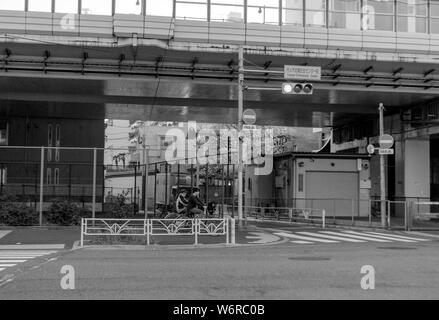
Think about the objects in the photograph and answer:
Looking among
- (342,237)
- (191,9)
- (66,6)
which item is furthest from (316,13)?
(342,237)

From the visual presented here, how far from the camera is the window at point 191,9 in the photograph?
28266mm

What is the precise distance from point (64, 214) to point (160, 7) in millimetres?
11154

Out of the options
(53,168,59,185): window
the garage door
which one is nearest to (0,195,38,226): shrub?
(53,168,59,185): window

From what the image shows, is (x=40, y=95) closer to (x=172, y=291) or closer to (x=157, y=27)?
(x=157, y=27)

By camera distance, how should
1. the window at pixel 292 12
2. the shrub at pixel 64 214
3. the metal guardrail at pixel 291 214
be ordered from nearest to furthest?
the shrub at pixel 64 214
the window at pixel 292 12
the metal guardrail at pixel 291 214

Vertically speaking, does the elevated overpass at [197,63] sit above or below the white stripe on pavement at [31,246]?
above

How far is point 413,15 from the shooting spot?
1214 inches

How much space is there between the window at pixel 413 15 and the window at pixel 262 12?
6.96m

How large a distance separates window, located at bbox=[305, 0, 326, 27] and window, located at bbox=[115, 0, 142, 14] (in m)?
8.57

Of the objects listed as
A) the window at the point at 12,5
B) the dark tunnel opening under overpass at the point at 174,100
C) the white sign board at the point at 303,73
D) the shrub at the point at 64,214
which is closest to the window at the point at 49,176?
the dark tunnel opening under overpass at the point at 174,100

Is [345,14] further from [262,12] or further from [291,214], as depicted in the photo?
[291,214]

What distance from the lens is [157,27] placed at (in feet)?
86.2

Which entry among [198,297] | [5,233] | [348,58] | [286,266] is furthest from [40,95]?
[198,297]

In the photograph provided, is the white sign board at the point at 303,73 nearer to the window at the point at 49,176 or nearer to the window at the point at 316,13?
the window at the point at 316,13
